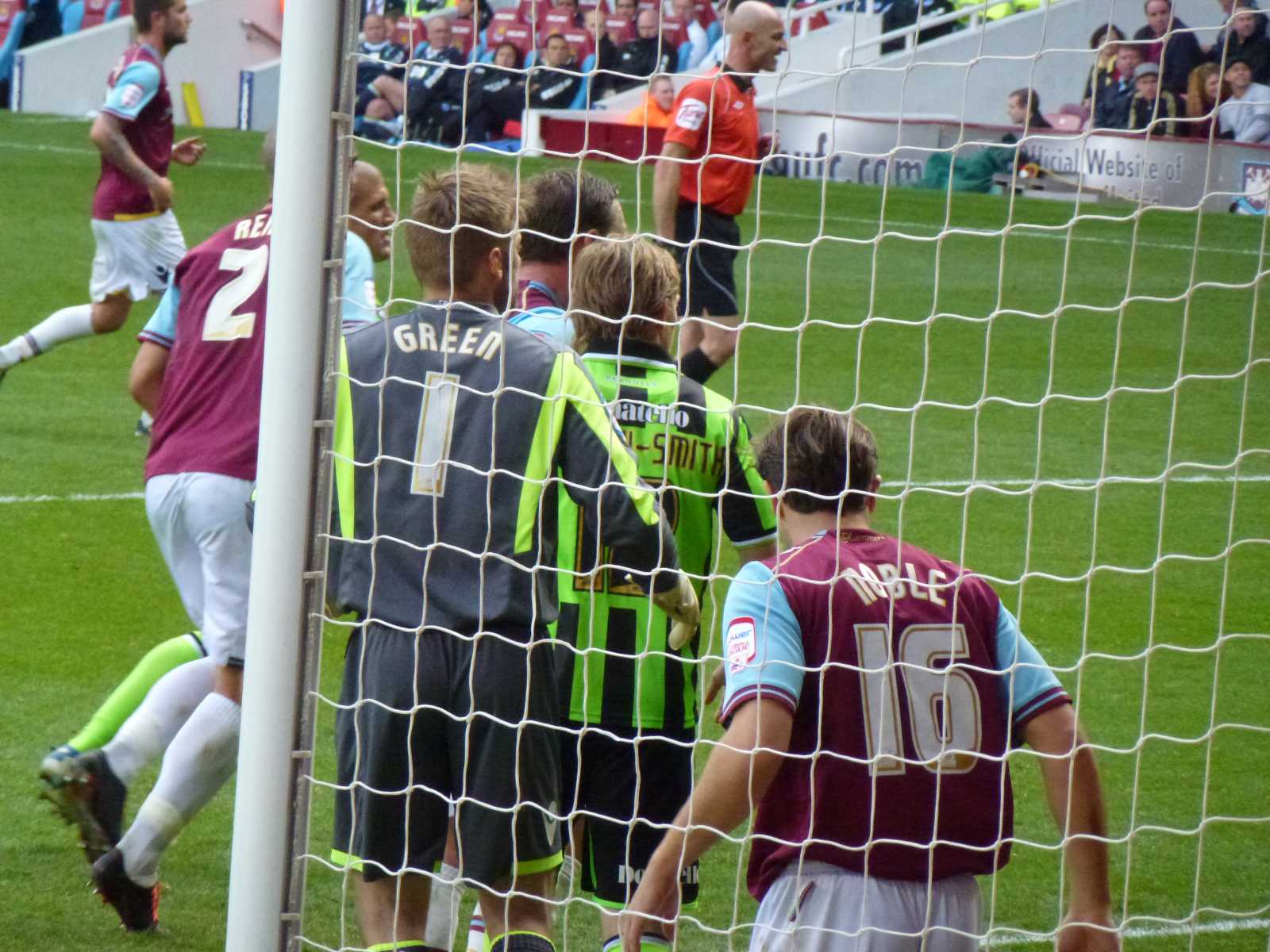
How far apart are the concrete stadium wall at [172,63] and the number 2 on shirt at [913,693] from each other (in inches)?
830

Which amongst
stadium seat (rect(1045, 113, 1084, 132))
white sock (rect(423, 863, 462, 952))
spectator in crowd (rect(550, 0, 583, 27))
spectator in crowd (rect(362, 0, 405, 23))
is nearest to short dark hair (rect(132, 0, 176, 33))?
spectator in crowd (rect(362, 0, 405, 23))

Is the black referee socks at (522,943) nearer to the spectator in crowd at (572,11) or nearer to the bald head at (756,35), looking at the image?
the bald head at (756,35)

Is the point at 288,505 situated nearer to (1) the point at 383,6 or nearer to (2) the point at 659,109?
(1) the point at 383,6

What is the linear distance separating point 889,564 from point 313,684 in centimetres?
99

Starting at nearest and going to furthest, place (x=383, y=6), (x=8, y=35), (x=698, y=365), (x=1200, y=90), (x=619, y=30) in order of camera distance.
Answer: (x=383, y=6) < (x=698, y=365) < (x=1200, y=90) < (x=619, y=30) < (x=8, y=35)

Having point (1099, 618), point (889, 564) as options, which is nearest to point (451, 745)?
point (889, 564)

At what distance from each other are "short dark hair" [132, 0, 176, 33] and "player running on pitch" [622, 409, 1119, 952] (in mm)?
5859

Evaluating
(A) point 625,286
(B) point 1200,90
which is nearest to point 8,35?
(B) point 1200,90

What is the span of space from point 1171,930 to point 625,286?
2016 millimetres

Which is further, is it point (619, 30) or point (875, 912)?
point (619, 30)

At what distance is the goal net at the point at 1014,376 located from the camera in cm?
272

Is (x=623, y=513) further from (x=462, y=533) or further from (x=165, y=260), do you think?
(x=165, y=260)

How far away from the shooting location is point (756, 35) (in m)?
7.45

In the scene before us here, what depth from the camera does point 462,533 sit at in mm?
2768
